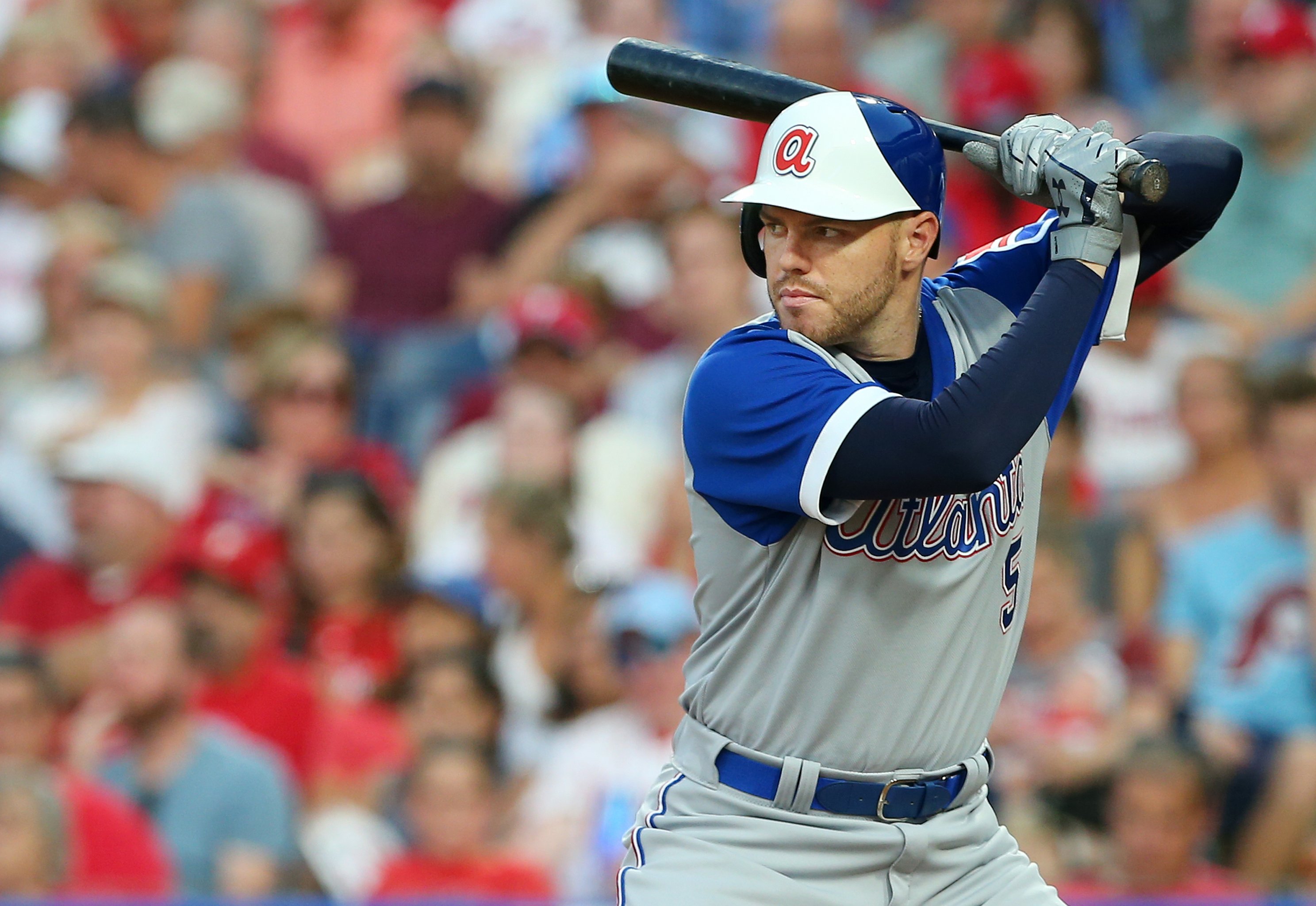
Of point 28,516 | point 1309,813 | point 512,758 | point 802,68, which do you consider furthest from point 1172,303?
point 28,516

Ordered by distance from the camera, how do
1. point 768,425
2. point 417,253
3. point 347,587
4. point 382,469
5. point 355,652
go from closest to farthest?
point 768,425 → point 355,652 → point 347,587 → point 382,469 → point 417,253

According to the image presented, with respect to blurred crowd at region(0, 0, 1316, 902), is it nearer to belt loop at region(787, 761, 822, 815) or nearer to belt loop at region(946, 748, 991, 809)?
belt loop at region(946, 748, 991, 809)

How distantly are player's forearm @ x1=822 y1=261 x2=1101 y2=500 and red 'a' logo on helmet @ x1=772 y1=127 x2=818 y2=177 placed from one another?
1.29 feet

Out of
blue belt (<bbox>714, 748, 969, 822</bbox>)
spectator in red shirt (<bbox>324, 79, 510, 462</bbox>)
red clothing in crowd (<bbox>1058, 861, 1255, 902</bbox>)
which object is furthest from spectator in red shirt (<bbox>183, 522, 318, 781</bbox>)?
blue belt (<bbox>714, 748, 969, 822</bbox>)

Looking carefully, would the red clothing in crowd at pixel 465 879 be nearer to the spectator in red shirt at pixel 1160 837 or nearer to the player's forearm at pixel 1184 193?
the spectator in red shirt at pixel 1160 837

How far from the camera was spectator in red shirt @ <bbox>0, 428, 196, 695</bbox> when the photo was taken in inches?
252

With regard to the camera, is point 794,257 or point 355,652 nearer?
point 794,257

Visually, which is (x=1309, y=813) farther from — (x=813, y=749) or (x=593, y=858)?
(x=813, y=749)

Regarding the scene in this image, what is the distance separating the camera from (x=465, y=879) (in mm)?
5234

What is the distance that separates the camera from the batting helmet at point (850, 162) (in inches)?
109

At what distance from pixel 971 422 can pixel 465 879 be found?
3065 mm

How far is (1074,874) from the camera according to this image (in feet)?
16.4

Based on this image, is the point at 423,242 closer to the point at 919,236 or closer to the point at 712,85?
the point at 712,85

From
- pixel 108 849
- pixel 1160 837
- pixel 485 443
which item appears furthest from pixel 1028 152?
pixel 485 443
